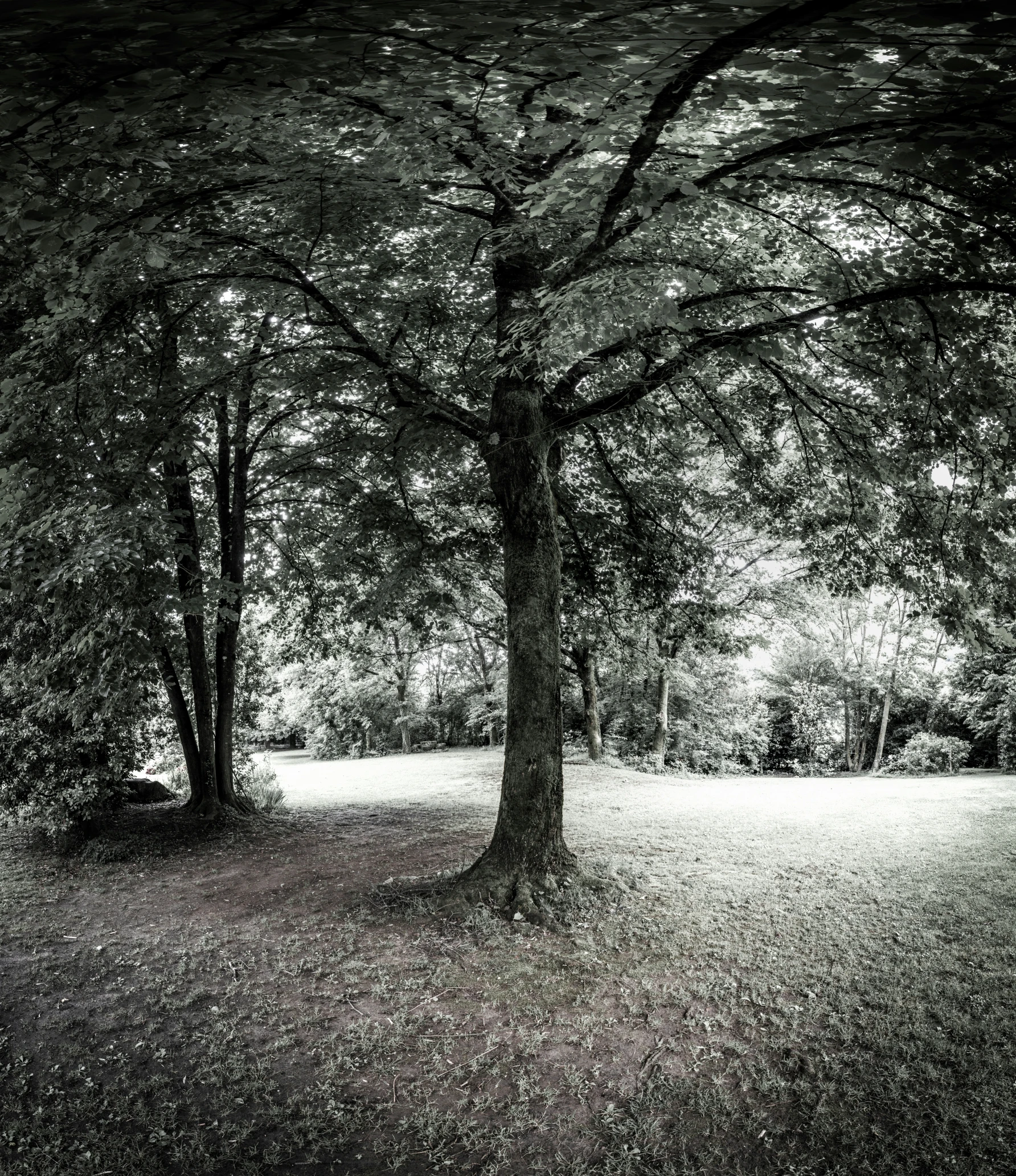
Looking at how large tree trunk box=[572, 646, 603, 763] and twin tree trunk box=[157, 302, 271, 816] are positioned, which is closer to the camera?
twin tree trunk box=[157, 302, 271, 816]

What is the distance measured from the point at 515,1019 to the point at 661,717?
2052 centimetres

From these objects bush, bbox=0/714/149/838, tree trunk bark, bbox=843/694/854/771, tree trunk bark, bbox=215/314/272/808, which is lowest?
tree trunk bark, bbox=843/694/854/771

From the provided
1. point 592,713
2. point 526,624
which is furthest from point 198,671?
point 592,713

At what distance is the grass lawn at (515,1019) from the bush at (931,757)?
1608cm

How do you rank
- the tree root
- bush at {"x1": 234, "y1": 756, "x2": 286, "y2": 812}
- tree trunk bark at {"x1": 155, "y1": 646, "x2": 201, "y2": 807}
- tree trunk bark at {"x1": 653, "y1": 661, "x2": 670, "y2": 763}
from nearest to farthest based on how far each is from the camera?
1. the tree root
2. tree trunk bark at {"x1": 155, "y1": 646, "x2": 201, "y2": 807}
3. bush at {"x1": 234, "y1": 756, "x2": 286, "y2": 812}
4. tree trunk bark at {"x1": 653, "y1": 661, "x2": 670, "y2": 763}

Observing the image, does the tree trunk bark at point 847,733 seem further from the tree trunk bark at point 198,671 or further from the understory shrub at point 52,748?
the understory shrub at point 52,748

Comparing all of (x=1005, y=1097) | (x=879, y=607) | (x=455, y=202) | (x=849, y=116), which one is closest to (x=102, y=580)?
(x=455, y=202)

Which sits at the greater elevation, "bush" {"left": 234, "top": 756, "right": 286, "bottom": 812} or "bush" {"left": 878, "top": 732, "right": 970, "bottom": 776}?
"bush" {"left": 234, "top": 756, "right": 286, "bottom": 812}

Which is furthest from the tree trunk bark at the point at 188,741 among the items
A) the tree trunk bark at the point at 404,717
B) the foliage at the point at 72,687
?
the tree trunk bark at the point at 404,717

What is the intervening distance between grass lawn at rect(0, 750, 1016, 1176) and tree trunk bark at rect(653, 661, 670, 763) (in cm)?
1482

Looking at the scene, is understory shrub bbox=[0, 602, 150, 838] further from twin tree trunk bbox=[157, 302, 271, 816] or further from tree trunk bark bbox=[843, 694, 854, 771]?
tree trunk bark bbox=[843, 694, 854, 771]

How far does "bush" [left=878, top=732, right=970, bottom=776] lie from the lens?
23266 mm

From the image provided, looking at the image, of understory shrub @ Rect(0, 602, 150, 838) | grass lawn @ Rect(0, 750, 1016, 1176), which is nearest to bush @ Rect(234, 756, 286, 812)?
understory shrub @ Rect(0, 602, 150, 838)

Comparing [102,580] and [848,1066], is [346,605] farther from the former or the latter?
[848,1066]
